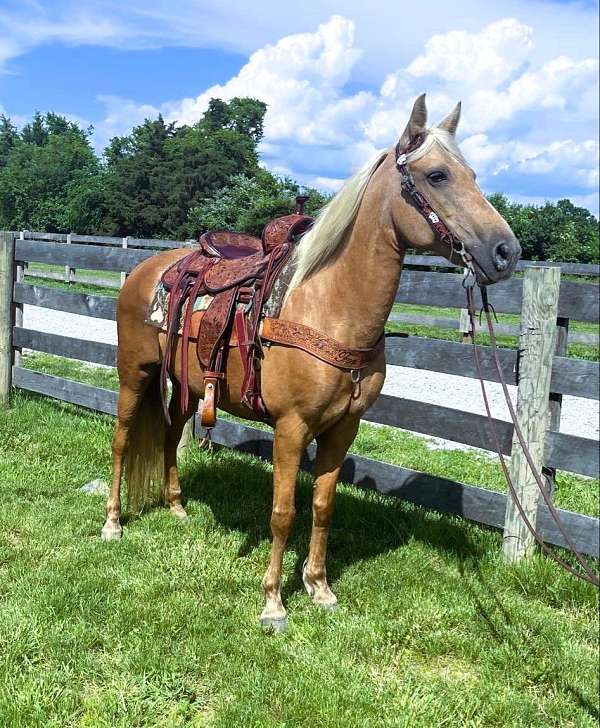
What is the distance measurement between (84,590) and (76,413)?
325 cm

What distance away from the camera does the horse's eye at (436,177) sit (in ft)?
8.26

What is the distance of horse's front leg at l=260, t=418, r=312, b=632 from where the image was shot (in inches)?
118

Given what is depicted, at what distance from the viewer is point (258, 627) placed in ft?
10.2

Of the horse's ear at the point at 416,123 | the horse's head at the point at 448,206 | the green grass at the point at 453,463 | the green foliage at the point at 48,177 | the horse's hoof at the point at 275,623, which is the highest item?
the green foliage at the point at 48,177

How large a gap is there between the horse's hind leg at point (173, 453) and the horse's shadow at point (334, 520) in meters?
0.24

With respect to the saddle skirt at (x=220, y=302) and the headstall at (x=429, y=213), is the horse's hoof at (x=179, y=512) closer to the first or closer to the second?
the saddle skirt at (x=220, y=302)

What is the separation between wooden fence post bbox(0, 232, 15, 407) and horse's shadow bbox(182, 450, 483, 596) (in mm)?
2843

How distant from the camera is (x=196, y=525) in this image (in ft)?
13.6

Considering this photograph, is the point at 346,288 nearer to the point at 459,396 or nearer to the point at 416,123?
the point at 416,123

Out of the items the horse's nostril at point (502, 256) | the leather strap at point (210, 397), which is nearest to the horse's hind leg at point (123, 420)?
the leather strap at point (210, 397)

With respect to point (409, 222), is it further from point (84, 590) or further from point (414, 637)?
point (84, 590)

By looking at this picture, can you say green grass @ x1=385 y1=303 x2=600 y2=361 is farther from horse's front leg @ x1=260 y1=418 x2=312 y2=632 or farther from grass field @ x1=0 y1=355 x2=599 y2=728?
horse's front leg @ x1=260 y1=418 x2=312 y2=632

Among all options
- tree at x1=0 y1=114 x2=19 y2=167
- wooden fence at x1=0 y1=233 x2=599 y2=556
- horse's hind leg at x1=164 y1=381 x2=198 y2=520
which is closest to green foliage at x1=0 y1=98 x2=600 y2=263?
tree at x1=0 y1=114 x2=19 y2=167

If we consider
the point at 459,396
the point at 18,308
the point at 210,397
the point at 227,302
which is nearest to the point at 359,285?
the point at 227,302
